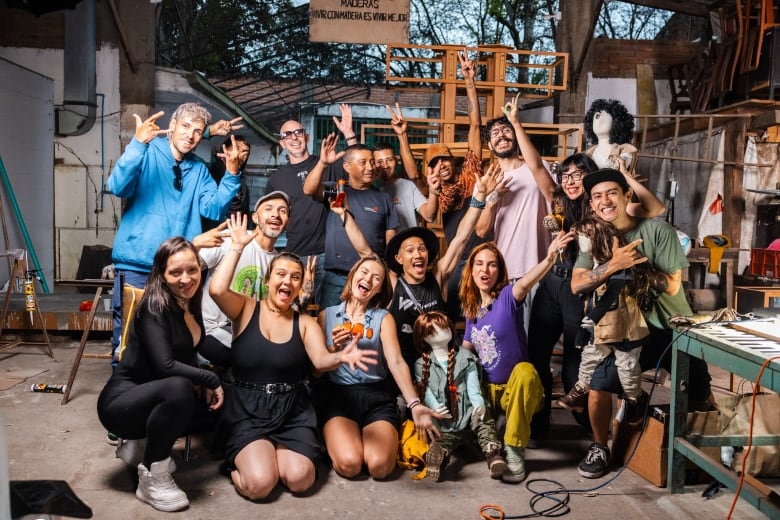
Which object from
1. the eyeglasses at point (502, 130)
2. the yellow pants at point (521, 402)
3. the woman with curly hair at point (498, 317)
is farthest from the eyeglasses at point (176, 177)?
the yellow pants at point (521, 402)

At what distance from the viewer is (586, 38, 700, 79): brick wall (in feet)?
36.1

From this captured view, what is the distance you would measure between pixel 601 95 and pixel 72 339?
838cm

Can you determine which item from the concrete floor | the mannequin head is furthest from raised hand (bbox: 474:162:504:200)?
the concrete floor

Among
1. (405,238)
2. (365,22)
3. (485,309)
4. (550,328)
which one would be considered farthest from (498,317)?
(365,22)

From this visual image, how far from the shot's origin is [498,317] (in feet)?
14.4

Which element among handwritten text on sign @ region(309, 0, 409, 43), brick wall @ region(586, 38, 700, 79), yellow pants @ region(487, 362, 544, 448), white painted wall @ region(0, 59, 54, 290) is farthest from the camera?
brick wall @ region(586, 38, 700, 79)

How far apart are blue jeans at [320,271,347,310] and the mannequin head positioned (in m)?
2.18

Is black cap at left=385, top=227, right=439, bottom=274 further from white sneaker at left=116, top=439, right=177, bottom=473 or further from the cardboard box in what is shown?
white sneaker at left=116, top=439, right=177, bottom=473

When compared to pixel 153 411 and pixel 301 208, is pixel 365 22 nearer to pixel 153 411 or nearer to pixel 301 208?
pixel 301 208

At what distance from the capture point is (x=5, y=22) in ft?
33.2

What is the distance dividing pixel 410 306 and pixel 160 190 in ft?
5.86

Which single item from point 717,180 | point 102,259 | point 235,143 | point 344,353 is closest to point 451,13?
A: point 717,180

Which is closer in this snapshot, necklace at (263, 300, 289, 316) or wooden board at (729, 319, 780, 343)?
wooden board at (729, 319, 780, 343)

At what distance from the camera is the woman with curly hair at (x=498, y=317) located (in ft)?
14.3
